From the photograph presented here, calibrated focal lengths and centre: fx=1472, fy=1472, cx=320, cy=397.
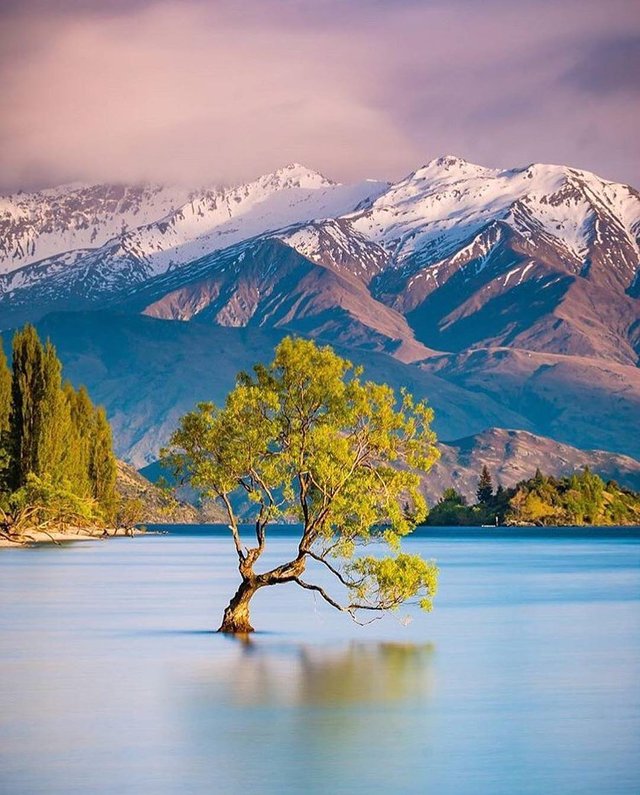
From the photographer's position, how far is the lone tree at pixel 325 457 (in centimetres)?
6044

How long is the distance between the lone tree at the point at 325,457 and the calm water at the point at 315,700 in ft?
12.2

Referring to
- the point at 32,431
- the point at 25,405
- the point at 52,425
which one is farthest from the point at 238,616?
the point at 25,405

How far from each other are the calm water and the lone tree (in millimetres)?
3730

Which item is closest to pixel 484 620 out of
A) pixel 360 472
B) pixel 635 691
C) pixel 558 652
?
pixel 558 652

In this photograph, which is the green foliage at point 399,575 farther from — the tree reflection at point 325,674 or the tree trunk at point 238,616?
the tree trunk at point 238,616

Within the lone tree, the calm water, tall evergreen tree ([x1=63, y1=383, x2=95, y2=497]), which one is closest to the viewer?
the calm water

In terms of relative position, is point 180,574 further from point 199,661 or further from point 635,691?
point 635,691

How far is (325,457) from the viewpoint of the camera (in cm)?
5997

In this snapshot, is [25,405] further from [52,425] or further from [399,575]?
[399,575]

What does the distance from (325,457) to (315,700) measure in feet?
45.8

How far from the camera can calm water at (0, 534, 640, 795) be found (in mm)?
36656

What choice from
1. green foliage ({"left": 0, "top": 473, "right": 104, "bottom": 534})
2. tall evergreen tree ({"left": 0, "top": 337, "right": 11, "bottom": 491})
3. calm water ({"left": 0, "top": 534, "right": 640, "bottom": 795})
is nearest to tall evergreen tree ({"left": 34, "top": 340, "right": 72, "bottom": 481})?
green foliage ({"left": 0, "top": 473, "right": 104, "bottom": 534})

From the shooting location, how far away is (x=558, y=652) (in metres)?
65.9

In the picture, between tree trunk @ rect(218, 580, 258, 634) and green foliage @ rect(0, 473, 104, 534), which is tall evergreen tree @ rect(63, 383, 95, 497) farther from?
tree trunk @ rect(218, 580, 258, 634)
